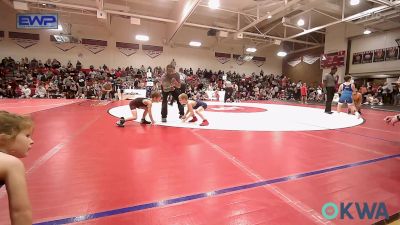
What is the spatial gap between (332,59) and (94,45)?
1733 cm

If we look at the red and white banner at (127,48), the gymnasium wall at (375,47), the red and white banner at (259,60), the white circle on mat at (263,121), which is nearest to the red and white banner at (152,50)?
the red and white banner at (127,48)

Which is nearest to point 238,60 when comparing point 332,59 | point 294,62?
point 294,62

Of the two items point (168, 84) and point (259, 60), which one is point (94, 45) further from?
point (168, 84)

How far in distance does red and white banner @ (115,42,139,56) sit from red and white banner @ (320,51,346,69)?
46.5ft

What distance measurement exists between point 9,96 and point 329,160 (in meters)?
15.5

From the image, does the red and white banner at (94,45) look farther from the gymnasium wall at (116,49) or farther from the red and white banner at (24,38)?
the red and white banner at (24,38)

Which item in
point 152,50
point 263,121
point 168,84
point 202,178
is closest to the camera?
point 202,178

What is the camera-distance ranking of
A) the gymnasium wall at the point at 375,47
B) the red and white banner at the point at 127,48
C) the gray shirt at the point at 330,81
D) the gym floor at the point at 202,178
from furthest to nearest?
the red and white banner at the point at 127,48, the gymnasium wall at the point at 375,47, the gray shirt at the point at 330,81, the gym floor at the point at 202,178

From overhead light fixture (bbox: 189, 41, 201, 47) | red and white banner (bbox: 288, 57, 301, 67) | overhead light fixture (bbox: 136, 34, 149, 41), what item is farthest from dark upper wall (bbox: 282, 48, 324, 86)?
overhead light fixture (bbox: 136, 34, 149, 41)

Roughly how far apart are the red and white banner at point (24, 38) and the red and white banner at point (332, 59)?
20.3 metres

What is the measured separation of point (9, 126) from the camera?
2.85 ft

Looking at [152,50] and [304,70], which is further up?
[152,50]

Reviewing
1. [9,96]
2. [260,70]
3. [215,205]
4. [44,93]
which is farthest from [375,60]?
[9,96]

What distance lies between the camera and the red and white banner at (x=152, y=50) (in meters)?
18.8
